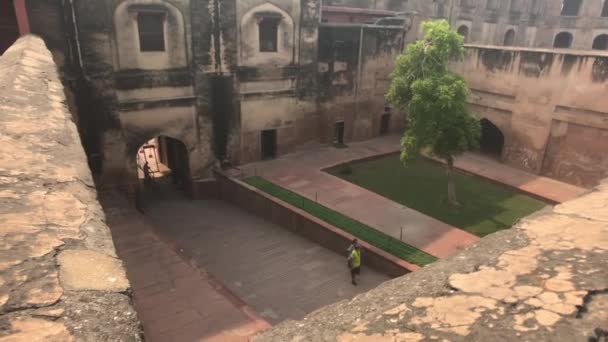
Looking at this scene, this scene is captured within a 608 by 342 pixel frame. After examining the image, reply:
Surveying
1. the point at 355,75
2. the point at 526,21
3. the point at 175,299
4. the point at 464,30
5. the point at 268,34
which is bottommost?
the point at 175,299

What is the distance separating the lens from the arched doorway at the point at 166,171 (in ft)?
49.1

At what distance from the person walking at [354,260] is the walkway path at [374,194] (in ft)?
4.87

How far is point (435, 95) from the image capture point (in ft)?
35.6

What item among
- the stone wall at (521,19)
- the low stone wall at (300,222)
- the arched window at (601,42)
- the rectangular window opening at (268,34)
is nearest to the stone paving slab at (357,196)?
the low stone wall at (300,222)

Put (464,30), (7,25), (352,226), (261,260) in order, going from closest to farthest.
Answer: (261,260), (352,226), (7,25), (464,30)

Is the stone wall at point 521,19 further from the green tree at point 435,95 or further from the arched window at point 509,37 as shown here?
the green tree at point 435,95

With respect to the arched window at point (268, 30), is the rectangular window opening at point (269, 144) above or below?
below

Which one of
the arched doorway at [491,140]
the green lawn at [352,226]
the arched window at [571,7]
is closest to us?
the green lawn at [352,226]

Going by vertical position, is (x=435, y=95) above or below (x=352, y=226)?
above

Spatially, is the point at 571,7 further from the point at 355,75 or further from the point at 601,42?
the point at 355,75

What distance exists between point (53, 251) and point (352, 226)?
30.2 feet

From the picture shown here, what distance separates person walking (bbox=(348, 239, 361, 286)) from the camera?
934 cm

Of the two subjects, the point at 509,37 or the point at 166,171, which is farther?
the point at 509,37

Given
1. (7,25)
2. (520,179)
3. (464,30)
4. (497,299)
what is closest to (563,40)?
(464,30)
